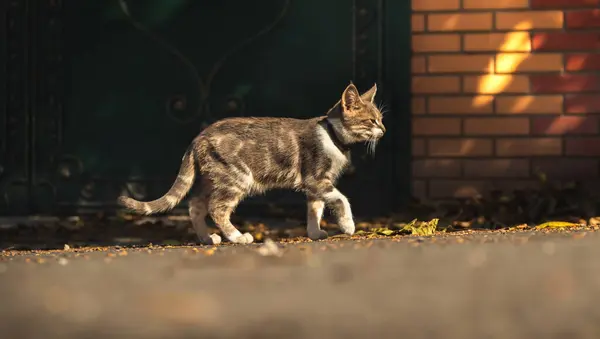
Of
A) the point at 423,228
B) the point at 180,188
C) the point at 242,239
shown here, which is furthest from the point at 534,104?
the point at 180,188

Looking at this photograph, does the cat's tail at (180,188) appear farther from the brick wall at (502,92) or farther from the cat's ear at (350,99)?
the brick wall at (502,92)

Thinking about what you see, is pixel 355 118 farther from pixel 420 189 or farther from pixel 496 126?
pixel 496 126

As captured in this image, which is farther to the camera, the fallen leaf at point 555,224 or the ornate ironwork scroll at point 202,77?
the ornate ironwork scroll at point 202,77

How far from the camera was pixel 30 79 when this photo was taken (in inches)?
253

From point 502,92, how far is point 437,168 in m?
0.62

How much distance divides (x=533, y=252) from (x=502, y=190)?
2.35 meters

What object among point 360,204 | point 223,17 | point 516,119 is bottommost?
point 360,204

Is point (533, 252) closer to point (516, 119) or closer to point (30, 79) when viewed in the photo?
point (516, 119)

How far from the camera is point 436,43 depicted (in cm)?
621

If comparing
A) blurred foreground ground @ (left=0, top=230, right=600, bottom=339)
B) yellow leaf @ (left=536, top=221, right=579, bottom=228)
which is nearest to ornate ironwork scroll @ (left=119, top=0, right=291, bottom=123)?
yellow leaf @ (left=536, top=221, right=579, bottom=228)

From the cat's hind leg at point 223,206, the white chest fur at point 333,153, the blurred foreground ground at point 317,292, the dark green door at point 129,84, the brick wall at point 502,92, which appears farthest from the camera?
the dark green door at point 129,84

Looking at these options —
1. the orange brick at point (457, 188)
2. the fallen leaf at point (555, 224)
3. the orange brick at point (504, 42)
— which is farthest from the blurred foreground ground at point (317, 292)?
the orange brick at point (504, 42)

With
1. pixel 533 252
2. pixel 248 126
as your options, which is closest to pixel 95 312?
pixel 533 252

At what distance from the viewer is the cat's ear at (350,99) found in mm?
4910
